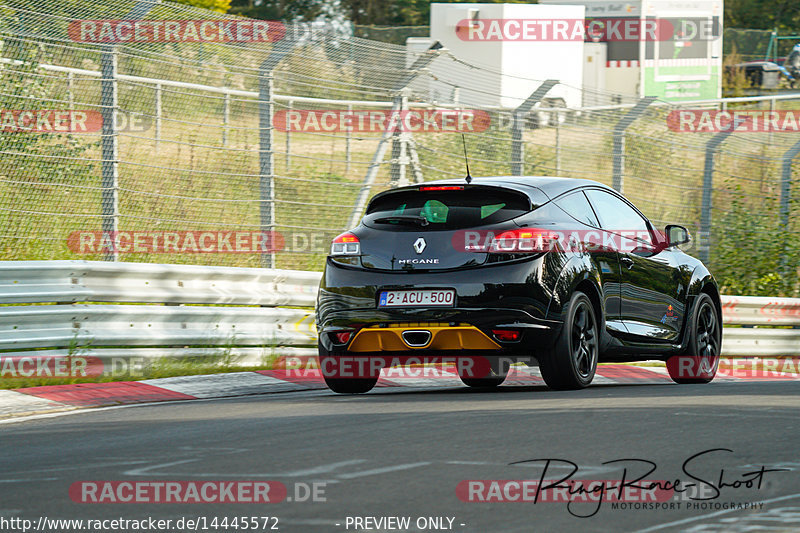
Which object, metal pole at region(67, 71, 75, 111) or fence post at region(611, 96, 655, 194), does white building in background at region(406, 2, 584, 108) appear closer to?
fence post at region(611, 96, 655, 194)

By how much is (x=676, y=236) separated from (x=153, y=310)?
14.1ft

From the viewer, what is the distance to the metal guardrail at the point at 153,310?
31.7 feet

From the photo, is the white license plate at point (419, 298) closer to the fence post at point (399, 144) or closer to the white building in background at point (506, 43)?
the fence post at point (399, 144)

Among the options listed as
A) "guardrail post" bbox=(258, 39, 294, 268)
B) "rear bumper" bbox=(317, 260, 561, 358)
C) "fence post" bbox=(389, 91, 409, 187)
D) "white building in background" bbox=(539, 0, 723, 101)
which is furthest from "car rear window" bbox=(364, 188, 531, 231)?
"white building in background" bbox=(539, 0, 723, 101)

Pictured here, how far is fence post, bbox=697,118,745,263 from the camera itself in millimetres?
15914

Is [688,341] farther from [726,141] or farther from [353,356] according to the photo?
[726,141]

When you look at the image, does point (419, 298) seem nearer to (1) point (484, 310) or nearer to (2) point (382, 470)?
(1) point (484, 310)

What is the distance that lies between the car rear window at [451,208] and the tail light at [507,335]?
73cm

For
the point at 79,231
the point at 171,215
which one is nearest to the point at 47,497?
the point at 79,231

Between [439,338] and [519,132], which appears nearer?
[439,338]

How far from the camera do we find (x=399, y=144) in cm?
1429

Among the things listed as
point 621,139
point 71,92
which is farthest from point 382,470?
point 621,139

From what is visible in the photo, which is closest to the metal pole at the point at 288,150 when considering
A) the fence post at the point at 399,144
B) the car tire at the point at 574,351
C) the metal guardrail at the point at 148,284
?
the fence post at the point at 399,144

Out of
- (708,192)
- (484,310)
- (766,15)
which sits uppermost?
(766,15)
